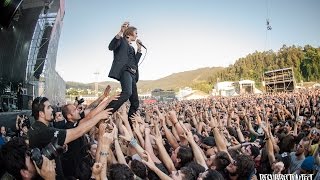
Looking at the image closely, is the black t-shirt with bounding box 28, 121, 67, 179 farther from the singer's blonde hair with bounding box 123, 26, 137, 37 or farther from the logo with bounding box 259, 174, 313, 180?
the logo with bounding box 259, 174, 313, 180

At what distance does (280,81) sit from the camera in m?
31.0

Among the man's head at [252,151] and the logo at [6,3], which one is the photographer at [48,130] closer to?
the man's head at [252,151]

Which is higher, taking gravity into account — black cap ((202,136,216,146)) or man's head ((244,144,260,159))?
black cap ((202,136,216,146))

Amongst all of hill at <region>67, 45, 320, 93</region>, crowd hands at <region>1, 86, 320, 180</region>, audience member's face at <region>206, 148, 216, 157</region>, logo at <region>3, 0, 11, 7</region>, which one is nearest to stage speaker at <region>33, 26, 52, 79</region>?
logo at <region>3, 0, 11, 7</region>

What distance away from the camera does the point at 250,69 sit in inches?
2329

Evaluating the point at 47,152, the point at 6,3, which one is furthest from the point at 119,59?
the point at 6,3

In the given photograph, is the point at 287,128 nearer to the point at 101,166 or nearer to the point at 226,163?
the point at 226,163

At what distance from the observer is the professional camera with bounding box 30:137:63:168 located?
1916 millimetres

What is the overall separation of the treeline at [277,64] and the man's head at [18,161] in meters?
37.0

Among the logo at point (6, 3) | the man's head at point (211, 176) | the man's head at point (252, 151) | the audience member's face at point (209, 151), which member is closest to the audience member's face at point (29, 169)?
the man's head at point (211, 176)

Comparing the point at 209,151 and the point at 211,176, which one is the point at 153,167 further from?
the point at 209,151

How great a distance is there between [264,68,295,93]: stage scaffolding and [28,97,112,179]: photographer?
2926 cm

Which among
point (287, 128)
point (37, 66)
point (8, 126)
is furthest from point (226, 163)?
point (37, 66)

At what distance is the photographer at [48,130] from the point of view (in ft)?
8.12
